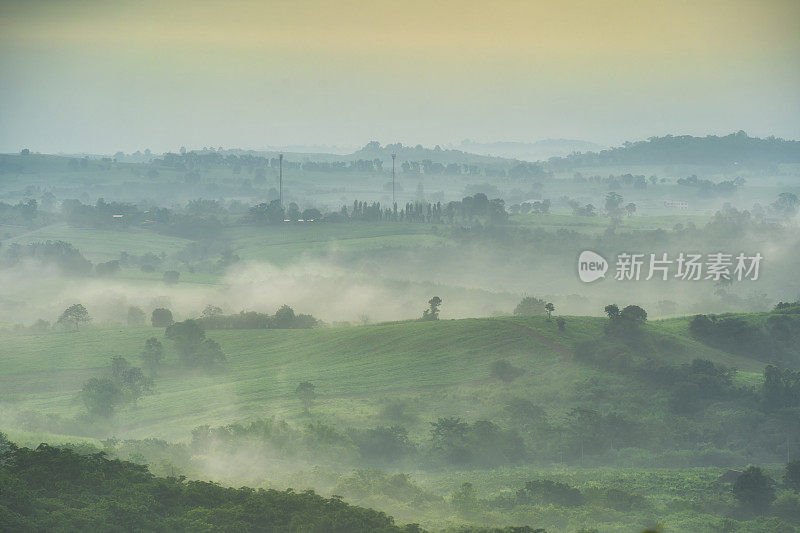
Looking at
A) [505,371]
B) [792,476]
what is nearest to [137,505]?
[792,476]

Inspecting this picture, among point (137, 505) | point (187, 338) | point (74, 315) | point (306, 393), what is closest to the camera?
point (137, 505)

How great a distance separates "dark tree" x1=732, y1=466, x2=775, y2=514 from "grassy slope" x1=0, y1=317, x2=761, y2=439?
30.7 meters

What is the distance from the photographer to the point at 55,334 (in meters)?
178

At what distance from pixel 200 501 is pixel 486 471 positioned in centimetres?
5092

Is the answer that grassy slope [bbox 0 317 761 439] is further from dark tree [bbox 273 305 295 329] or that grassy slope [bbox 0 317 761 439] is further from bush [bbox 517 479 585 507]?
bush [bbox 517 479 585 507]

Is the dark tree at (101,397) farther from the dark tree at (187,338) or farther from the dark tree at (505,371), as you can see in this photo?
the dark tree at (505,371)

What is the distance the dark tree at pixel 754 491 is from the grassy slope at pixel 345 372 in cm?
3069

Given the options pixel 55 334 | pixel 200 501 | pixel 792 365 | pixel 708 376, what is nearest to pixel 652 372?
pixel 708 376

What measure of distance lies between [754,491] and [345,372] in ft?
231

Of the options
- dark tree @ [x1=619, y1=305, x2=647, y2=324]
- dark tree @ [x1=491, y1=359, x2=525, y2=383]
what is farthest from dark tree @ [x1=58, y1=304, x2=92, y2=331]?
dark tree @ [x1=619, y1=305, x2=647, y2=324]

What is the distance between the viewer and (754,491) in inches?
3344

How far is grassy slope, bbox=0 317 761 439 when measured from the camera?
4774 inches

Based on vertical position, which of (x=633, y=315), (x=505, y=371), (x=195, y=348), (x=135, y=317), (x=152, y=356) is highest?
(x=633, y=315)

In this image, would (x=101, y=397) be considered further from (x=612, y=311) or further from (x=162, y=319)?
(x=612, y=311)
